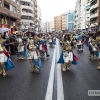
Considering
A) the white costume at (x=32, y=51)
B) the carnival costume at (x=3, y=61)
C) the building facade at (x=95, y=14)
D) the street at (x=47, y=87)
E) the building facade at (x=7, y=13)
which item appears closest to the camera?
the street at (x=47, y=87)

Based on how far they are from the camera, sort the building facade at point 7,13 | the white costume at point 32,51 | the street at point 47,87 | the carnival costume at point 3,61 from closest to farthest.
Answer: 1. the street at point 47,87
2. the carnival costume at point 3,61
3. the white costume at point 32,51
4. the building facade at point 7,13

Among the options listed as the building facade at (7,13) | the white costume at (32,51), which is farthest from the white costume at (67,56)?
the building facade at (7,13)

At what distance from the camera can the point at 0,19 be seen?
1308 inches

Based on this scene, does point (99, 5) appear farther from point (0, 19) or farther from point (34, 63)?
point (34, 63)

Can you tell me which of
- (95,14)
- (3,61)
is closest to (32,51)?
(3,61)

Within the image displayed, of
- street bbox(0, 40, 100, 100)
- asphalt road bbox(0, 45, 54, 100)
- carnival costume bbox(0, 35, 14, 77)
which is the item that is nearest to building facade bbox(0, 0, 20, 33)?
carnival costume bbox(0, 35, 14, 77)

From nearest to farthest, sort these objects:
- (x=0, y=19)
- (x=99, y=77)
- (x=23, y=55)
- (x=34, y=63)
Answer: (x=99, y=77) → (x=34, y=63) → (x=23, y=55) → (x=0, y=19)

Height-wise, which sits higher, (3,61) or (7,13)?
(7,13)

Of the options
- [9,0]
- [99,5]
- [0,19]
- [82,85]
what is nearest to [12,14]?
[9,0]

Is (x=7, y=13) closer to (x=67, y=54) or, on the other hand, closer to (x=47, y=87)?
(x=67, y=54)

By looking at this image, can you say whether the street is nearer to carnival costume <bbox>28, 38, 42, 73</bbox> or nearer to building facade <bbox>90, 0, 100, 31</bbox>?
carnival costume <bbox>28, 38, 42, 73</bbox>

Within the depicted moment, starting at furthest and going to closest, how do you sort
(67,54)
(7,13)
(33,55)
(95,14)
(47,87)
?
(95,14) < (7,13) < (67,54) < (33,55) < (47,87)

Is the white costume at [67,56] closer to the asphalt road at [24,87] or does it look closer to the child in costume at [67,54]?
the child in costume at [67,54]

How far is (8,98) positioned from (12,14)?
123 feet
